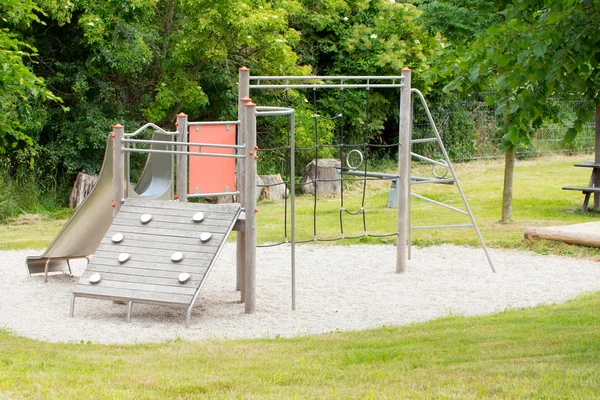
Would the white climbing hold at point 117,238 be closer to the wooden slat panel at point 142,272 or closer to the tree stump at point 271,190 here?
the wooden slat panel at point 142,272

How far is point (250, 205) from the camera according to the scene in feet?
23.8

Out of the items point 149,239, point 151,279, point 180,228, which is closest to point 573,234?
point 180,228

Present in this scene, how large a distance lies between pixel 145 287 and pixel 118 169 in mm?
1362

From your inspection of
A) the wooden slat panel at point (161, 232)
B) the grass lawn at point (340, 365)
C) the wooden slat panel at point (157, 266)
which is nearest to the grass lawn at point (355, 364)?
the grass lawn at point (340, 365)

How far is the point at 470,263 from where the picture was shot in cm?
971

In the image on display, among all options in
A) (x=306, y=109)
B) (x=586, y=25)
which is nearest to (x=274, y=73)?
(x=306, y=109)

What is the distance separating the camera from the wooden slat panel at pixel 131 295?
22.2ft

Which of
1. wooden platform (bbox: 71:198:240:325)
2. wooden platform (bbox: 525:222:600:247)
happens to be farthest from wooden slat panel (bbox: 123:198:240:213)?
wooden platform (bbox: 525:222:600:247)

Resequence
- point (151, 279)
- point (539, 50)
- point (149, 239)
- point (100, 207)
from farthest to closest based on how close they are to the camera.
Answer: point (100, 207), point (149, 239), point (151, 279), point (539, 50)

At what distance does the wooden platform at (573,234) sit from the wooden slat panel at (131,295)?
5.57 metres

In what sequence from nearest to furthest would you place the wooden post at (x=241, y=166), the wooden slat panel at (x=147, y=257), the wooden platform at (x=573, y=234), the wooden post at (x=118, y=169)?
the wooden slat panel at (x=147, y=257)
the wooden post at (x=241, y=166)
the wooden post at (x=118, y=169)
the wooden platform at (x=573, y=234)

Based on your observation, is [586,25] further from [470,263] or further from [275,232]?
[275,232]

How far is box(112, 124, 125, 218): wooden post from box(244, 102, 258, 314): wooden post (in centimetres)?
132

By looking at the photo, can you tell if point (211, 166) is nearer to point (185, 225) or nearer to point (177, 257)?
point (185, 225)
